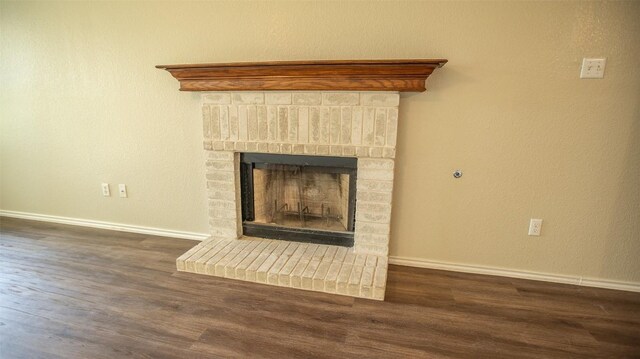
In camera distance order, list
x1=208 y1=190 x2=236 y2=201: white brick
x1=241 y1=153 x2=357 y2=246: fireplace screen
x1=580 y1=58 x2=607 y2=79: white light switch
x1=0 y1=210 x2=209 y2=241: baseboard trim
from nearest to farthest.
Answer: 1. x1=580 y1=58 x2=607 y2=79: white light switch
2. x1=241 y1=153 x2=357 y2=246: fireplace screen
3. x1=208 y1=190 x2=236 y2=201: white brick
4. x1=0 y1=210 x2=209 y2=241: baseboard trim

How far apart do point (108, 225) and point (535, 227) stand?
11.1ft

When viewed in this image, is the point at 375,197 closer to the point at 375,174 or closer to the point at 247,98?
the point at 375,174

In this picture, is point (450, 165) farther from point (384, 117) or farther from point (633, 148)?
point (633, 148)


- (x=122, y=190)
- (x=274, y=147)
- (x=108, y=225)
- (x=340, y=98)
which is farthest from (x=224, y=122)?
(x=108, y=225)

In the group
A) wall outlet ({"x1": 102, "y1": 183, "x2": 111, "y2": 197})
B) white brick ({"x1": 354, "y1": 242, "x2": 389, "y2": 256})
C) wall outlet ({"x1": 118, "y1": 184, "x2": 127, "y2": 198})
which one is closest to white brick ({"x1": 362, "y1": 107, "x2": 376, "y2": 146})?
white brick ({"x1": 354, "y1": 242, "x2": 389, "y2": 256})

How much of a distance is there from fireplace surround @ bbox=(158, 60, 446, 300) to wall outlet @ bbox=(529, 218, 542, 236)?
35.1 inches

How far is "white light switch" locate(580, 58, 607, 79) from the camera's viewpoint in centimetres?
164

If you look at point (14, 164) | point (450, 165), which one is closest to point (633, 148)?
point (450, 165)

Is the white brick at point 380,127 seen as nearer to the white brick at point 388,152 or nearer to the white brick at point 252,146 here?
the white brick at point 388,152

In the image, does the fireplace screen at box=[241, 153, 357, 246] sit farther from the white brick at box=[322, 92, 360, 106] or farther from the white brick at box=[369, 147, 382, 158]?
the white brick at box=[322, 92, 360, 106]

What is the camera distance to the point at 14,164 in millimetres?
2785

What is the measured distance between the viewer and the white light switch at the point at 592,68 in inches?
64.4

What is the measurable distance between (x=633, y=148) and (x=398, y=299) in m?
1.58

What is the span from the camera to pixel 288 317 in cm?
159
